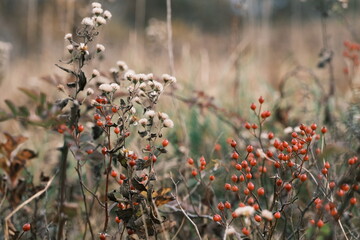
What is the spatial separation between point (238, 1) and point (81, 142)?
132cm

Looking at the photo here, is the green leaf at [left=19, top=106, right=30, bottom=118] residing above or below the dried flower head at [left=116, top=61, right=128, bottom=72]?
below

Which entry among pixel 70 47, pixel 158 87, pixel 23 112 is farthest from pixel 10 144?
pixel 158 87

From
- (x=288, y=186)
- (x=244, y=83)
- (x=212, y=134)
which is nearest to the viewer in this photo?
(x=288, y=186)

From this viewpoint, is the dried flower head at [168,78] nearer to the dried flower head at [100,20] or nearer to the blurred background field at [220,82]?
the dried flower head at [100,20]

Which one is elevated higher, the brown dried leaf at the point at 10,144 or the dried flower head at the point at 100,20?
the dried flower head at the point at 100,20

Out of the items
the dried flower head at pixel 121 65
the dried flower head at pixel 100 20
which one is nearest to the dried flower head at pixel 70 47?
the dried flower head at pixel 100 20

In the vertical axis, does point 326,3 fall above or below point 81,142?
above

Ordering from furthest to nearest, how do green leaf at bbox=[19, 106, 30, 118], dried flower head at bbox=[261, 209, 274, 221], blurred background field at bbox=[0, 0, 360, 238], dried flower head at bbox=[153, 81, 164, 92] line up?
blurred background field at bbox=[0, 0, 360, 238]
green leaf at bbox=[19, 106, 30, 118]
dried flower head at bbox=[153, 81, 164, 92]
dried flower head at bbox=[261, 209, 274, 221]

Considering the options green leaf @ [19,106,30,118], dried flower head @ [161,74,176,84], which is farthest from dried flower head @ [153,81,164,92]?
green leaf @ [19,106,30,118]

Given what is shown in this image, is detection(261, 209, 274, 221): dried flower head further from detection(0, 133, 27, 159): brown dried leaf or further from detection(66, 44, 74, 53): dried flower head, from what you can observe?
detection(0, 133, 27, 159): brown dried leaf

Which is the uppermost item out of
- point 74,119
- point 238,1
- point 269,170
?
point 238,1

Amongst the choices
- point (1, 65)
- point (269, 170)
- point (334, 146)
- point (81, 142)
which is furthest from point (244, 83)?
point (334, 146)

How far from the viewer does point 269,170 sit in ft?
6.62

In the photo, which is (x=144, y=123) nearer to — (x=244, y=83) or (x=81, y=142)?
(x=81, y=142)
